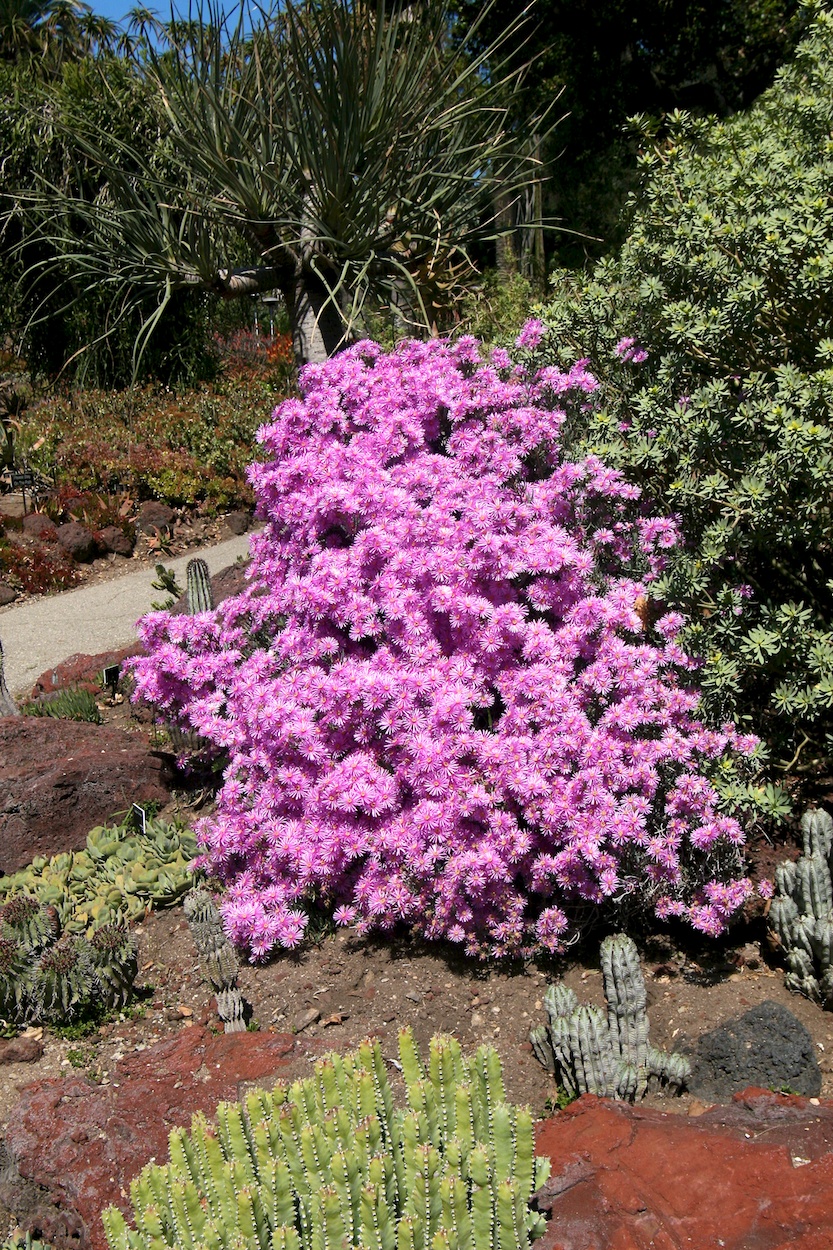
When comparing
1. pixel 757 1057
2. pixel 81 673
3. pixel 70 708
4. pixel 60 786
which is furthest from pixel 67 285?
pixel 757 1057

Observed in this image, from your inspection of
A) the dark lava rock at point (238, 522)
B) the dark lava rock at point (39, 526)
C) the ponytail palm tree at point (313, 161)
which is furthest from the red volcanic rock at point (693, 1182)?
the dark lava rock at point (39, 526)

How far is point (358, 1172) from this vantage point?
83.4 inches

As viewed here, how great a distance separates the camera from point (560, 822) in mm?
3502

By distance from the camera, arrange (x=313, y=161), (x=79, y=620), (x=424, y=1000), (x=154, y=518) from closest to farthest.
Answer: (x=424, y=1000) < (x=313, y=161) < (x=79, y=620) < (x=154, y=518)

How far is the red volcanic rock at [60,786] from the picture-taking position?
4914mm

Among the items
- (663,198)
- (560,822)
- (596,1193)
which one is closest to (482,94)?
(663,198)

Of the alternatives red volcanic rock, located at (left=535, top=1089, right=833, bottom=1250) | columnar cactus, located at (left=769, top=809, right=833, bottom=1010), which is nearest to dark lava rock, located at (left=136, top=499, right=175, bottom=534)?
columnar cactus, located at (left=769, top=809, right=833, bottom=1010)

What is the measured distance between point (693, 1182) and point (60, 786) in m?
3.48

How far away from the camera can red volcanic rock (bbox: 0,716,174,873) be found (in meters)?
4.91

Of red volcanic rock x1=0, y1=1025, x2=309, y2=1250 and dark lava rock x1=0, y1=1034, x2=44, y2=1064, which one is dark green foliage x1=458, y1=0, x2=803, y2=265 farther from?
red volcanic rock x1=0, y1=1025, x2=309, y2=1250

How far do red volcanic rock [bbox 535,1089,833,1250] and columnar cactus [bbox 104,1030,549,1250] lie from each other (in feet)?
0.69

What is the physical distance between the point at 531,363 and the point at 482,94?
2.00m

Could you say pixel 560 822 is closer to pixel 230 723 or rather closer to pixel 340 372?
pixel 230 723

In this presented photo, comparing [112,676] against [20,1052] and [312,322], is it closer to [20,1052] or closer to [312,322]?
[312,322]
